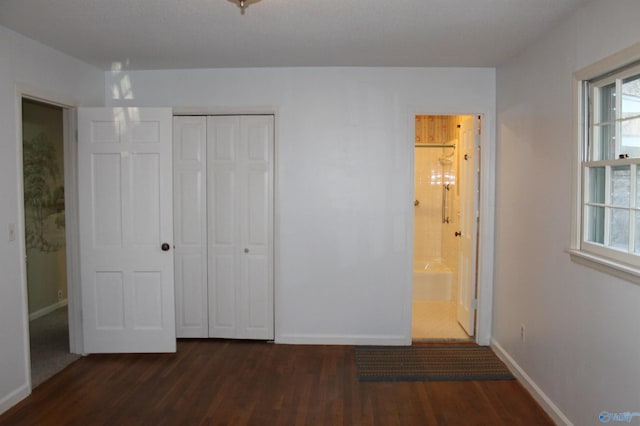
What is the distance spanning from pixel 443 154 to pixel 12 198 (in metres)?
5.07

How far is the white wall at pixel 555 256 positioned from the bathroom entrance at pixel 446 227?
333mm

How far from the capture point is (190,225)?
166 inches

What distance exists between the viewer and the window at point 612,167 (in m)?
2.16

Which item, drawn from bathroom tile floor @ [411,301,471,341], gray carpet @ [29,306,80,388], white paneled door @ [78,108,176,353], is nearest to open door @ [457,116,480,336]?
bathroom tile floor @ [411,301,471,341]

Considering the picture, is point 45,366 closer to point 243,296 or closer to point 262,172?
point 243,296

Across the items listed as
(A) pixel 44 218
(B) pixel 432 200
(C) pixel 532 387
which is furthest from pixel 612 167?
(A) pixel 44 218

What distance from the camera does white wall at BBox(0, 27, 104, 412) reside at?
296cm

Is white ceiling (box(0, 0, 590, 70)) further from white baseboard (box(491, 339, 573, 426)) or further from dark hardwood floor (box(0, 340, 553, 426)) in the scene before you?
dark hardwood floor (box(0, 340, 553, 426))

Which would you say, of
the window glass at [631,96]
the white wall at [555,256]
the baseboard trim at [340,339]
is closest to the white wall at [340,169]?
the baseboard trim at [340,339]

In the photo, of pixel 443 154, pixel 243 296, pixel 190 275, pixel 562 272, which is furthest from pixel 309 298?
pixel 443 154

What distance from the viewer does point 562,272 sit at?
2770mm

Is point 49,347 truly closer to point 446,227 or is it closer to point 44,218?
point 44,218

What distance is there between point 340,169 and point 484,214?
1352 millimetres

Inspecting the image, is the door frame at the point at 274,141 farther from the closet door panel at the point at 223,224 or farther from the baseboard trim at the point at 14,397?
the baseboard trim at the point at 14,397
